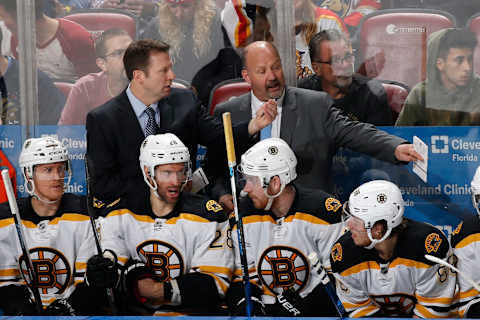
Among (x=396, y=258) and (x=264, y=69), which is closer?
(x=396, y=258)

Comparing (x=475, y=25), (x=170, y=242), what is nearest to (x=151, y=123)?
(x=170, y=242)

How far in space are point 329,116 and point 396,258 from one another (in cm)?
84

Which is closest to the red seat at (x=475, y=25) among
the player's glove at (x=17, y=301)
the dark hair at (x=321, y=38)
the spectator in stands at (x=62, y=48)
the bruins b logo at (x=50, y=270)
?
the dark hair at (x=321, y=38)

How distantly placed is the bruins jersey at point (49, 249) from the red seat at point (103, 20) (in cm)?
102

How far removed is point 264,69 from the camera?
3467 mm

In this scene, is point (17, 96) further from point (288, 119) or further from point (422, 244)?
point (422, 244)

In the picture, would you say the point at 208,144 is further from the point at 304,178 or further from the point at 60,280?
the point at 60,280

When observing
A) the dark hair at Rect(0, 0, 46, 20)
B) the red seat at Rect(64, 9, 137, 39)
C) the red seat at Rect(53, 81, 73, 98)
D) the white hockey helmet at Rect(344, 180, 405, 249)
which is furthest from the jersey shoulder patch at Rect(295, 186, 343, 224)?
the dark hair at Rect(0, 0, 46, 20)

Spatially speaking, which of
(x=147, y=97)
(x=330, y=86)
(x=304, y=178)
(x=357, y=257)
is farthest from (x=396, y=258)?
(x=147, y=97)

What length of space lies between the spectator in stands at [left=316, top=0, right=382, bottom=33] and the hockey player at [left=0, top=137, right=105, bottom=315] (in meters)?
1.65

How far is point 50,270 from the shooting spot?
354cm

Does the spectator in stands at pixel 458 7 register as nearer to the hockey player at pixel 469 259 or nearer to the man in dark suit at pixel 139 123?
the hockey player at pixel 469 259

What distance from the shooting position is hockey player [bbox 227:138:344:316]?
331 centimetres

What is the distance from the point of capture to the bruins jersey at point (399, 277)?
3107 millimetres
